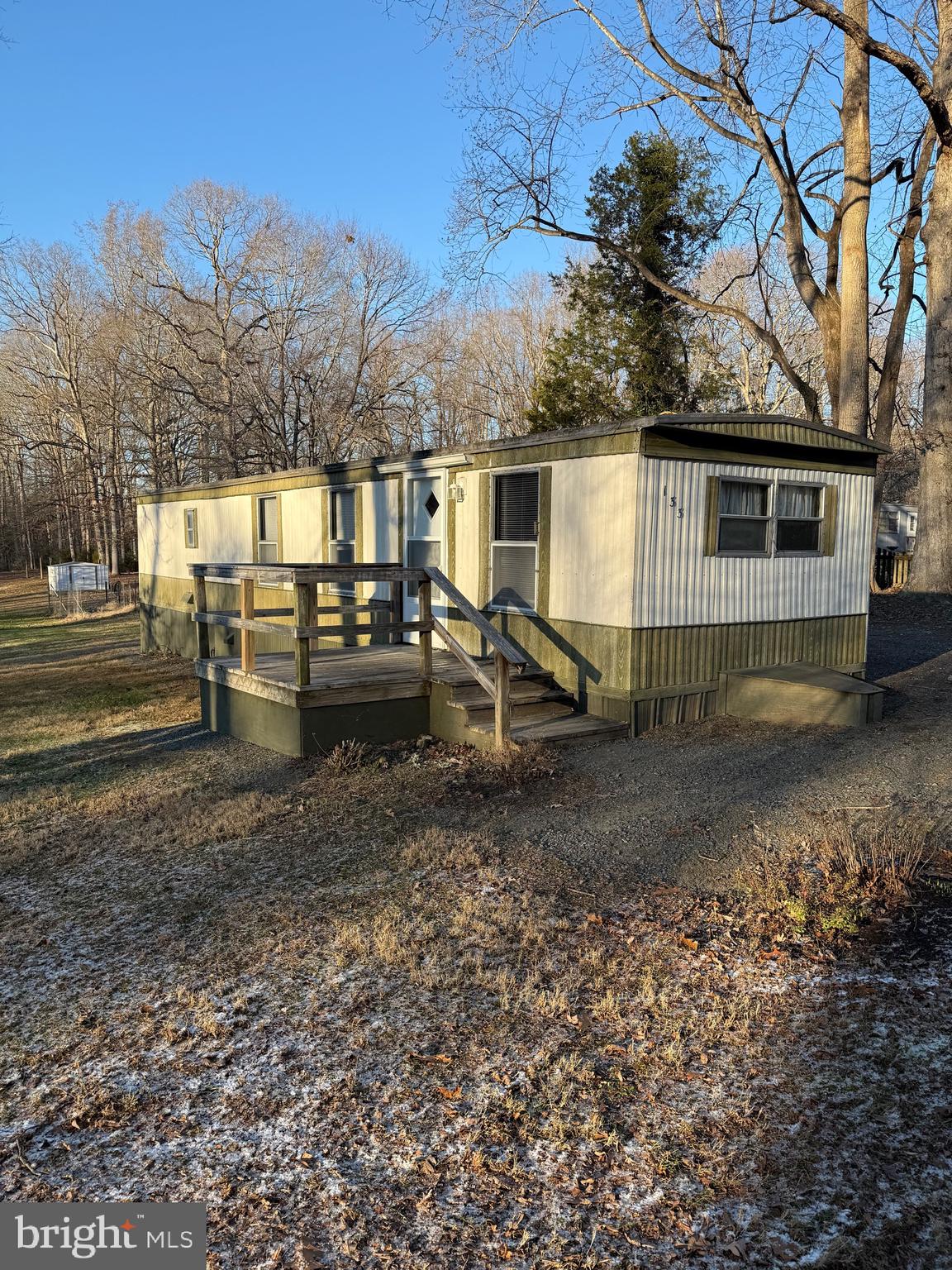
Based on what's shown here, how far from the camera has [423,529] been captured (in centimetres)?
1062

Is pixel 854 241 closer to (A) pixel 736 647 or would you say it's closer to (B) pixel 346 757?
(A) pixel 736 647

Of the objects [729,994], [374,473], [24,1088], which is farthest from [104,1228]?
[374,473]

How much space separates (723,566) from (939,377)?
11.2m

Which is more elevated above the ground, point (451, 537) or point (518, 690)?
point (451, 537)

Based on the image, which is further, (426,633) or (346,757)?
(426,633)

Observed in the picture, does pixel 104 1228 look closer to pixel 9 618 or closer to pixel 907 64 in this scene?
pixel 907 64

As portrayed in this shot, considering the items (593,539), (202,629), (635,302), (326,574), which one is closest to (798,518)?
(593,539)

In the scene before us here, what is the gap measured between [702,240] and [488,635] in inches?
711

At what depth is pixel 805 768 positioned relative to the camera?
6.84 m

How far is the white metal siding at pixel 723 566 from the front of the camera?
8.03 metres

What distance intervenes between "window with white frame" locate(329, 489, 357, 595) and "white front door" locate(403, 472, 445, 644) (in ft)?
4.01

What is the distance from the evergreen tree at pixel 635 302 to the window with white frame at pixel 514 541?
13.9m

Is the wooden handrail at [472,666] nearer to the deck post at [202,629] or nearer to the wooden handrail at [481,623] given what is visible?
the wooden handrail at [481,623]

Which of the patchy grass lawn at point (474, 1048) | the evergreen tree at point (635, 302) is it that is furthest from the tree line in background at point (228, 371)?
the patchy grass lawn at point (474, 1048)
